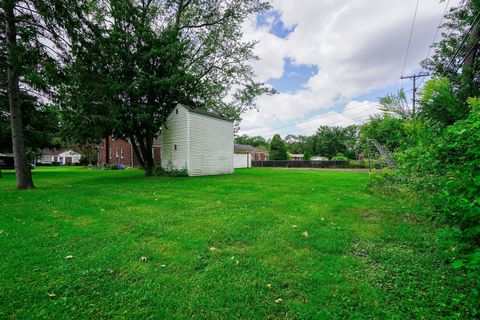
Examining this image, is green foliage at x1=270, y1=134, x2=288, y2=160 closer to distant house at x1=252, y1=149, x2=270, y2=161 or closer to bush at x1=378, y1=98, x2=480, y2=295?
distant house at x1=252, y1=149, x2=270, y2=161

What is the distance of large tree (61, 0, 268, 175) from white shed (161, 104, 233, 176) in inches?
40.8

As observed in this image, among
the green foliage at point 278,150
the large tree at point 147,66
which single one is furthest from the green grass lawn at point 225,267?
the green foliage at point 278,150

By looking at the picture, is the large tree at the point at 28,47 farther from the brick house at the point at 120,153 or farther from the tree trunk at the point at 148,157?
the brick house at the point at 120,153

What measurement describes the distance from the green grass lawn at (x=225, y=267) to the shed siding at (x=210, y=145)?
9.66 meters

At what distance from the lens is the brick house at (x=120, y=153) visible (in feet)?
95.6

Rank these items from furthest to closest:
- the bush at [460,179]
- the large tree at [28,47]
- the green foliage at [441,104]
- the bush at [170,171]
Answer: the bush at [170,171] < the large tree at [28,47] < the green foliage at [441,104] < the bush at [460,179]

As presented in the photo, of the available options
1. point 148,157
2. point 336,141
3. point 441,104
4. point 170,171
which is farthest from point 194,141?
point 336,141

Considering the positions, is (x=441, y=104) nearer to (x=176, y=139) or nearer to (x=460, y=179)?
(x=460, y=179)

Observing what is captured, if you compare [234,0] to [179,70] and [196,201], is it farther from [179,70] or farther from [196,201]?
[196,201]

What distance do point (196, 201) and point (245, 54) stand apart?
45.4ft

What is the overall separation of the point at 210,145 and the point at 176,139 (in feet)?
7.79

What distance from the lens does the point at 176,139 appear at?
15039 mm

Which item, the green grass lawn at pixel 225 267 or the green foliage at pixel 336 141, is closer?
the green grass lawn at pixel 225 267

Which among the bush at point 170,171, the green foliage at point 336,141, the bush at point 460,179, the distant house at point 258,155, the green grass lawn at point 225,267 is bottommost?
the green grass lawn at point 225,267
